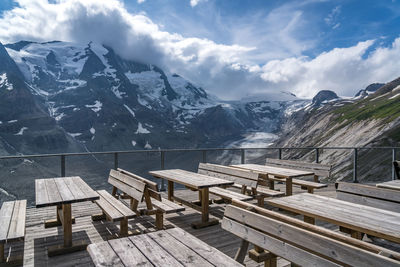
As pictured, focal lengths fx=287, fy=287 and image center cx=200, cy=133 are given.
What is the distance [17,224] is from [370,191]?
4.85 meters

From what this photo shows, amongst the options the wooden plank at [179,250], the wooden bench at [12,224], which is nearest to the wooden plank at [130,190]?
the wooden bench at [12,224]

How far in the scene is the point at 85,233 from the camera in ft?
17.0

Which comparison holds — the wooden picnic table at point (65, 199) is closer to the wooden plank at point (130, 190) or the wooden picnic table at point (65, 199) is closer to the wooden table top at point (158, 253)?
the wooden plank at point (130, 190)

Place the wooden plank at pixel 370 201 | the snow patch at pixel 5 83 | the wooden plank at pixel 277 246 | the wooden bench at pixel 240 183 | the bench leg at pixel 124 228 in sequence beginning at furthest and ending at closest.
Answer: the snow patch at pixel 5 83, the wooden bench at pixel 240 183, the bench leg at pixel 124 228, the wooden plank at pixel 370 201, the wooden plank at pixel 277 246

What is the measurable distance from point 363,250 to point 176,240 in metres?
1.49

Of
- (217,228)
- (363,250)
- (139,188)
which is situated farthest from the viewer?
(217,228)

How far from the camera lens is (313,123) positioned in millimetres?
120312

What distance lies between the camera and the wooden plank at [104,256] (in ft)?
7.13

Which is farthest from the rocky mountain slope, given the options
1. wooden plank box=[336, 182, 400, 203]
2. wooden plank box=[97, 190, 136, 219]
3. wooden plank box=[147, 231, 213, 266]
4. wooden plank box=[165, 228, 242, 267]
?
wooden plank box=[147, 231, 213, 266]

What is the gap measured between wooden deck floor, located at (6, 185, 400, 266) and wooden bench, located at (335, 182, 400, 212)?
1297 mm

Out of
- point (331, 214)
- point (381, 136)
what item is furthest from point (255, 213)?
point (381, 136)

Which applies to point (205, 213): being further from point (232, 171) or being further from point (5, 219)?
point (5, 219)

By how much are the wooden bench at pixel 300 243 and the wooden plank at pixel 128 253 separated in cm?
100

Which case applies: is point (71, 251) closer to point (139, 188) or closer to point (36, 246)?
point (36, 246)
